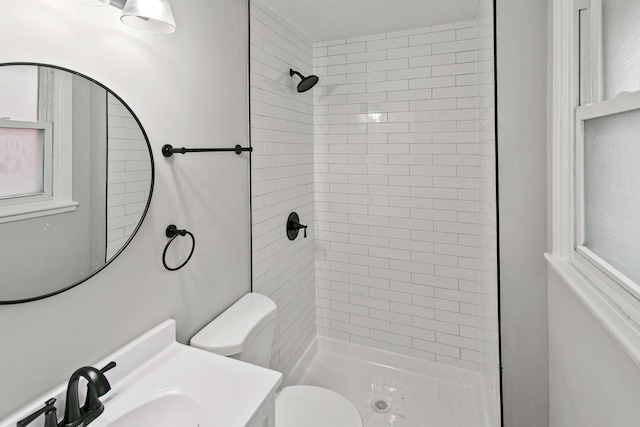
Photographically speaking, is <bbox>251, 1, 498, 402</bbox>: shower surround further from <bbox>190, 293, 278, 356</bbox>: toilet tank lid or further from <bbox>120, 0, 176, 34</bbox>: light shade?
<bbox>120, 0, 176, 34</bbox>: light shade

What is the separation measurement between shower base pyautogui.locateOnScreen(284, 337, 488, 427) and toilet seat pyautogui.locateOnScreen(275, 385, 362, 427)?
570 mm

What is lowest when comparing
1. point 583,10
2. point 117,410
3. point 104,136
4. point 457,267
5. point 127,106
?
point 117,410

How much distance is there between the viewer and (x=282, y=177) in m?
2.18

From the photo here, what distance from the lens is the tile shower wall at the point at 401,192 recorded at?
2.24 metres

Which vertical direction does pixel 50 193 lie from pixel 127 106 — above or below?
below

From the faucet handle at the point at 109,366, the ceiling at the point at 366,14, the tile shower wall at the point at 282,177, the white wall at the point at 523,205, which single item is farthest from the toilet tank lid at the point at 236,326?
the ceiling at the point at 366,14

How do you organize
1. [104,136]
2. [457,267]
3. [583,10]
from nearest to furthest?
[583,10] → [104,136] → [457,267]

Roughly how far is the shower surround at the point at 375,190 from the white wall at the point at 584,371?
94 centimetres

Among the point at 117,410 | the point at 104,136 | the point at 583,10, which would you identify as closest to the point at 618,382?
the point at 583,10

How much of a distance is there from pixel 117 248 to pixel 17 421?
501 mm

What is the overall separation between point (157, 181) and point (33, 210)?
0.43 m

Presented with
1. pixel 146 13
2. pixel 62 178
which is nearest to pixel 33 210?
pixel 62 178

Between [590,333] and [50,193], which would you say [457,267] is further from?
[50,193]

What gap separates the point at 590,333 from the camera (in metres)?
0.86
